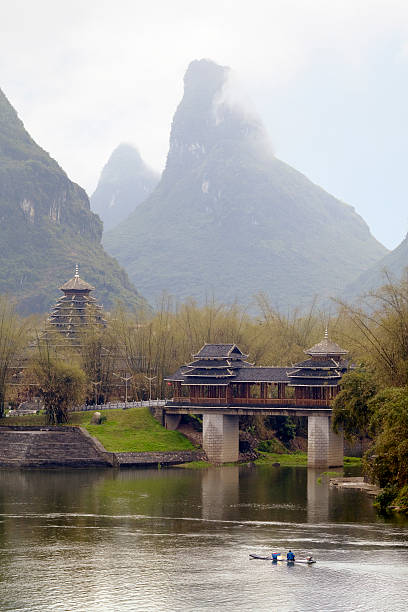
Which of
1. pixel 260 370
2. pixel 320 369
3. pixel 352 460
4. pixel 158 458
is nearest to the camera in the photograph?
pixel 320 369

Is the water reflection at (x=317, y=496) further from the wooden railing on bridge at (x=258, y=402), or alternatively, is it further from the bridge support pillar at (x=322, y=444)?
the wooden railing on bridge at (x=258, y=402)

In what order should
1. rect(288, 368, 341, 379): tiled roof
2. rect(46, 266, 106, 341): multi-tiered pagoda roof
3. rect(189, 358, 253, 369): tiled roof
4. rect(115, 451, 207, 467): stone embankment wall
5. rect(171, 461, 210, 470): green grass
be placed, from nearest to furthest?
1. rect(115, 451, 207, 467): stone embankment wall
2. rect(288, 368, 341, 379): tiled roof
3. rect(171, 461, 210, 470): green grass
4. rect(189, 358, 253, 369): tiled roof
5. rect(46, 266, 106, 341): multi-tiered pagoda roof

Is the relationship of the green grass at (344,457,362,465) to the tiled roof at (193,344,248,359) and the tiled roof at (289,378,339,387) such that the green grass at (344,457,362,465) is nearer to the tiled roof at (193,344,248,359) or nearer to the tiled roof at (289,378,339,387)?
the tiled roof at (289,378,339,387)

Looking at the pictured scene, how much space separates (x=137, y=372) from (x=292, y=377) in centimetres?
2586

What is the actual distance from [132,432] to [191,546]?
4704 centimetres

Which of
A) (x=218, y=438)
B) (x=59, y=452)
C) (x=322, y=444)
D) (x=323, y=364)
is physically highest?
(x=323, y=364)

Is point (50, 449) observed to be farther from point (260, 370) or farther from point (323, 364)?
point (323, 364)

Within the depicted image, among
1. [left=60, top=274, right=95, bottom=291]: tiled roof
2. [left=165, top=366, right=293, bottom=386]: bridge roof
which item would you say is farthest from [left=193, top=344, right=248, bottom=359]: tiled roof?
[left=60, top=274, right=95, bottom=291]: tiled roof

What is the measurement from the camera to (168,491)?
8169 centimetres

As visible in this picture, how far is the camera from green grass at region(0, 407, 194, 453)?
10194 centimetres

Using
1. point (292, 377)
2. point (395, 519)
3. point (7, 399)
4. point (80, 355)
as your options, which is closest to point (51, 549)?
point (395, 519)

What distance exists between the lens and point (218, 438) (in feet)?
342

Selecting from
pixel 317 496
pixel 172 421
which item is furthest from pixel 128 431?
pixel 317 496

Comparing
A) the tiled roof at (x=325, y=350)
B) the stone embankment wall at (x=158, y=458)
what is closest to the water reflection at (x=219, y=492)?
the stone embankment wall at (x=158, y=458)
